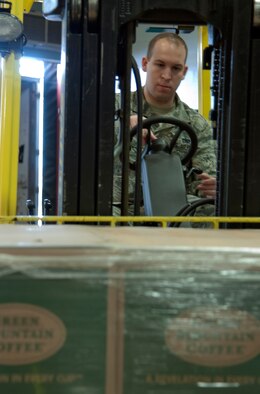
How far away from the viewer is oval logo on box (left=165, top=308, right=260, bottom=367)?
954 millimetres

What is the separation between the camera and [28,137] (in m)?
6.22

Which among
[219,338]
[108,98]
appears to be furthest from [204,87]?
[219,338]

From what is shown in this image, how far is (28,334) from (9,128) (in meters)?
1.50

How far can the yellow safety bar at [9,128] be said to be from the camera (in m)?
2.31

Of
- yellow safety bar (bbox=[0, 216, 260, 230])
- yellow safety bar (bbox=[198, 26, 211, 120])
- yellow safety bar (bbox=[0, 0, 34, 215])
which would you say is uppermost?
yellow safety bar (bbox=[198, 26, 211, 120])

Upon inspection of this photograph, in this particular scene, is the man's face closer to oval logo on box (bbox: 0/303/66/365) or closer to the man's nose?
the man's nose

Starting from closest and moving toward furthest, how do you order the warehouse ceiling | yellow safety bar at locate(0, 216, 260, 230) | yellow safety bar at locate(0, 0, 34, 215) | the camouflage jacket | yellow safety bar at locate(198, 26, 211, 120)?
yellow safety bar at locate(0, 216, 260, 230), yellow safety bar at locate(0, 0, 34, 215), the camouflage jacket, yellow safety bar at locate(198, 26, 211, 120), the warehouse ceiling

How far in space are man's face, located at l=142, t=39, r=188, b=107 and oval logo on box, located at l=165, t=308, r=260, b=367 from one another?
8.50 ft

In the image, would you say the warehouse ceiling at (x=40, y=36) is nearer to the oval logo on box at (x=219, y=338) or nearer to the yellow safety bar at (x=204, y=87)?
the yellow safety bar at (x=204, y=87)

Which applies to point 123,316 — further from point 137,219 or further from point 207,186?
point 207,186

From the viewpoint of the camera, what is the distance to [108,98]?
6.57 feet

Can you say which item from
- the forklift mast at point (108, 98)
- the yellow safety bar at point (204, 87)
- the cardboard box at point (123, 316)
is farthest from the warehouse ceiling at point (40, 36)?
the cardboard box at point (123, 316)

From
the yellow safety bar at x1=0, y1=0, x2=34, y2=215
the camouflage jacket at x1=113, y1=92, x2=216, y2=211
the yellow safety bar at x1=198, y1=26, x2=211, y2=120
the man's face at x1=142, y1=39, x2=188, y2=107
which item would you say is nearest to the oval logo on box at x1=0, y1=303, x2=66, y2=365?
the yellow safety bar at x1=0, y1=0, x2=34, y2=215

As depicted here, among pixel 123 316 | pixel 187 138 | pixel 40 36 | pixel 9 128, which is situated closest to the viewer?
pixel 123 316
